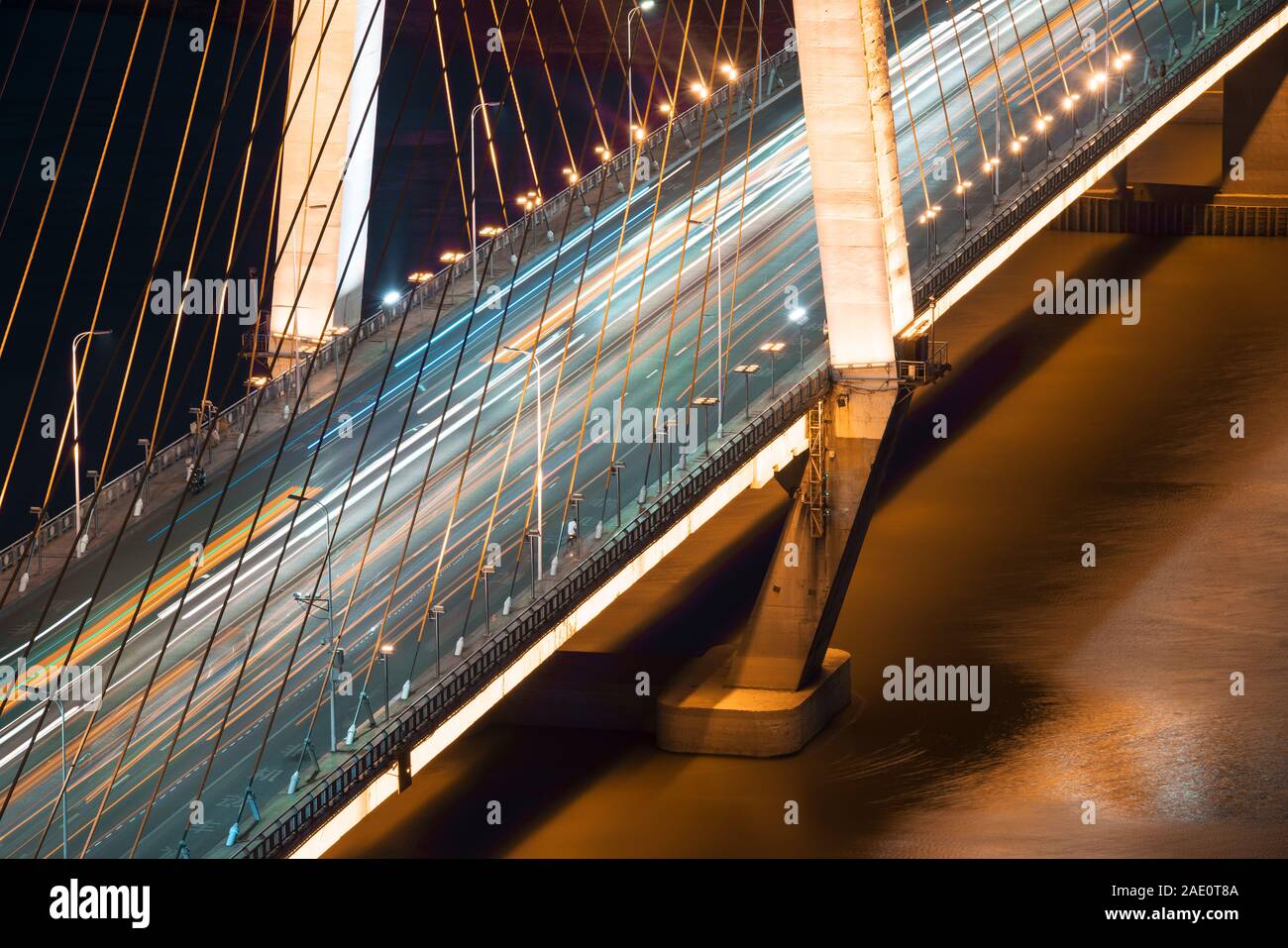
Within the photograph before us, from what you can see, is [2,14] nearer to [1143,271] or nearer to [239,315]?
[239,315]

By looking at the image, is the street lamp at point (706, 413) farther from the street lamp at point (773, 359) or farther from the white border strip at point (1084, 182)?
the white border strip at point (1084, 182)

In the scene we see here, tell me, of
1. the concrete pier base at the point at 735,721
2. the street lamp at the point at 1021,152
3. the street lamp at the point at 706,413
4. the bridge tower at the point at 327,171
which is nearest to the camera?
the street lamp at the point at 706,413

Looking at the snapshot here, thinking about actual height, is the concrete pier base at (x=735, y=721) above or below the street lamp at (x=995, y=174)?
below

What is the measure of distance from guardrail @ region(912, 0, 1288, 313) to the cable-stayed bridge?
4.4 inches

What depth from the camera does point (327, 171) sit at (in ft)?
174

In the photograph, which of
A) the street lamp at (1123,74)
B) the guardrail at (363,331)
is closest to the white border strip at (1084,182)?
the street lamp at (1123,74)

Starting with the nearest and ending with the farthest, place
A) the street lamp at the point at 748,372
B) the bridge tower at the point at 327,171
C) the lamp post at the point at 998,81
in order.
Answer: the street lamp at the point at 748,372 < the bridge tower at the point at 327,171 < the lamp post at the point at 998,81

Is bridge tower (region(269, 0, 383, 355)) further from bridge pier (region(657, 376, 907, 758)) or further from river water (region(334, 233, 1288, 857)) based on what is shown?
bridge pier (region(657, 376, 907, 758))

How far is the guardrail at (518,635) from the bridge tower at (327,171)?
13.0 m

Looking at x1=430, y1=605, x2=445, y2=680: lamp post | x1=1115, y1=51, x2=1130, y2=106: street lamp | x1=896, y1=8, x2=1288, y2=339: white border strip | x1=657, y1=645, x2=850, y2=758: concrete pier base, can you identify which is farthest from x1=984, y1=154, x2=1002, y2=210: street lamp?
x1=430, y1=605, x2=445, y2=680: lamp post

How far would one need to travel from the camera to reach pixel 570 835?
1566 inches

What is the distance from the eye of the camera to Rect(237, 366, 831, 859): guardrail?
32.5 m

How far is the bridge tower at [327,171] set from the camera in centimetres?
5222

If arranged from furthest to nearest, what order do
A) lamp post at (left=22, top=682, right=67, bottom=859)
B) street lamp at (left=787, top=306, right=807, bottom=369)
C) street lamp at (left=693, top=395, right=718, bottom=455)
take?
street lamp at (left=787, top=306, right=807, bottom=369) → street lamp at (left=693, top=395, right=718, bottom=455) → lamp post at (left=22, top=682, right=67, bottom=859)
